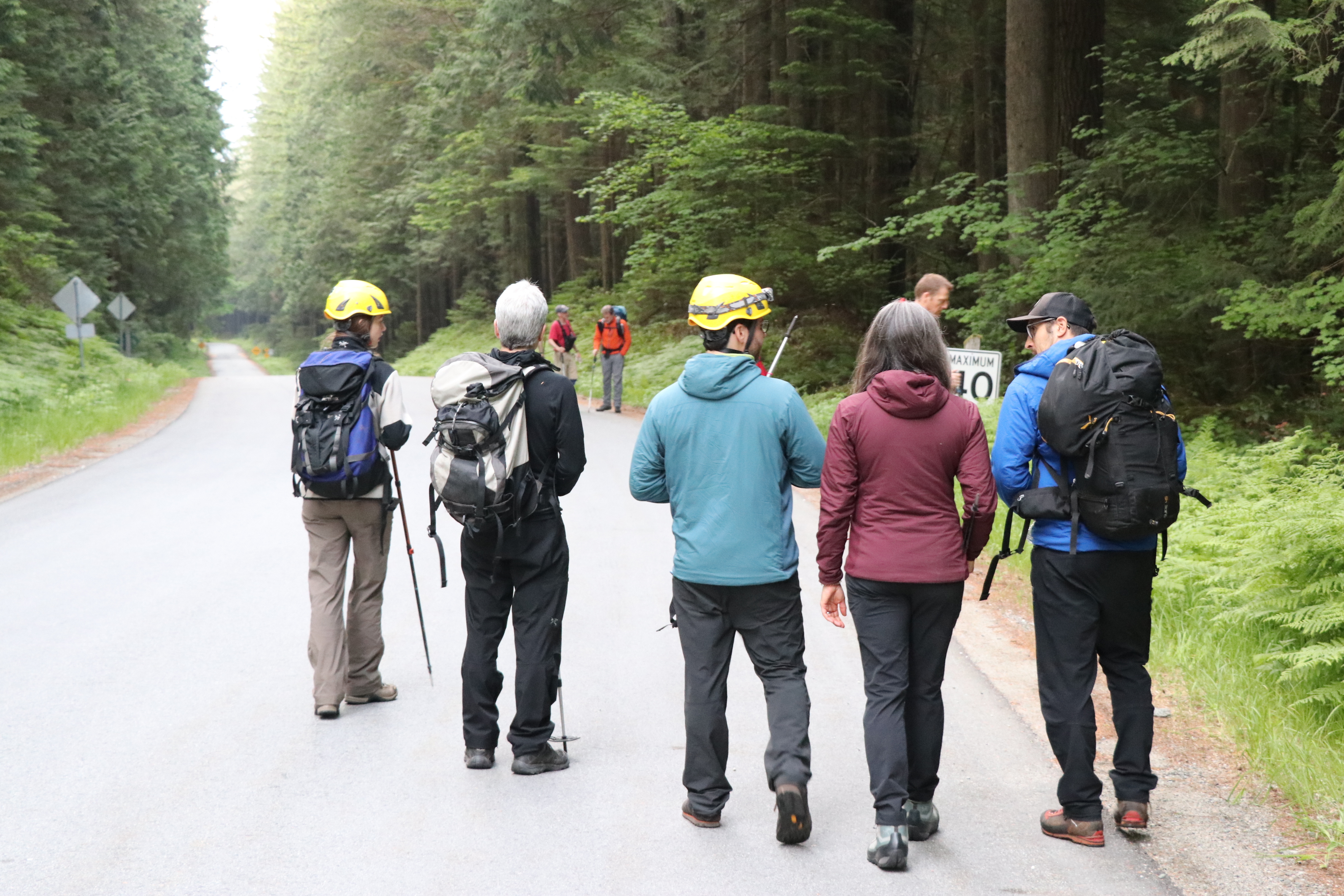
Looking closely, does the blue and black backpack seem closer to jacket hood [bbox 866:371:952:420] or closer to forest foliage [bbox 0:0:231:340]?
jacket hood [bbox 866:371:952:420]

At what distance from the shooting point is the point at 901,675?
447cm

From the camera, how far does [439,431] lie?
524 centimetres

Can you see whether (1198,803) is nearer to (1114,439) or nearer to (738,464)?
(1114,439)

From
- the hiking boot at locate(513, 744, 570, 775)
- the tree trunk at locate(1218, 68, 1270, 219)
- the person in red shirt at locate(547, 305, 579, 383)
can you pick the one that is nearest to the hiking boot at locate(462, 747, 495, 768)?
the hiking boot at locate(513, 744, 570, 775)

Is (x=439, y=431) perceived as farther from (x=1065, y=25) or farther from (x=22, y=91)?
(x=22, y=91)

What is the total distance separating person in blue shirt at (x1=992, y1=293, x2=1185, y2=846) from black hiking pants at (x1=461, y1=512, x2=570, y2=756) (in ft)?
6.66

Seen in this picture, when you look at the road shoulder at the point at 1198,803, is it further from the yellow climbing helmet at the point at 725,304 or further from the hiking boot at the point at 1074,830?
the yellow climbing helmet at the point at 725,304

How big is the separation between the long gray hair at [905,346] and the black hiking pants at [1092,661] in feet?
2.89

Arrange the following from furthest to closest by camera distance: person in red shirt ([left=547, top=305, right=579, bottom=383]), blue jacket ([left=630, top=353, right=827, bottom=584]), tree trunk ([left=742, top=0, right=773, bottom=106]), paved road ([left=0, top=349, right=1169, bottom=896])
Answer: tree trunk ([left=742, top=0, right=773, bottom=106]), person in red shirt ([left=547, top=305, right=579, bottom=383]), blue jacket ([left=630, top=353, right=827, bottom=584]), paved road ([left=0, top=349, right=1169, bottom=896])

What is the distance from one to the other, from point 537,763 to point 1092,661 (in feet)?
8.03

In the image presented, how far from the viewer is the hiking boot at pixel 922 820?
4613 mm

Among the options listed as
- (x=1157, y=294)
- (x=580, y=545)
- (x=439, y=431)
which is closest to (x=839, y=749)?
(x=439, y=431)

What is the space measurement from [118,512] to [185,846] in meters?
8.97

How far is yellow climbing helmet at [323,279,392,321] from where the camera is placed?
6059mm
